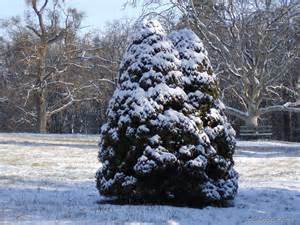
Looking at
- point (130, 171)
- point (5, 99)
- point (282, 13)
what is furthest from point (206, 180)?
point (5, 99)

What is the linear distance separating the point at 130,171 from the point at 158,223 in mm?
2160

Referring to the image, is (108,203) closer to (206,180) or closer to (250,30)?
(206,180)

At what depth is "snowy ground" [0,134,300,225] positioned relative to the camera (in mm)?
8438

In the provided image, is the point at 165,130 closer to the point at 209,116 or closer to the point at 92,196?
the point at 209,116

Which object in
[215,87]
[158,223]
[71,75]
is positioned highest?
[71,75]

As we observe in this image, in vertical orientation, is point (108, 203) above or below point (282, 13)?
below

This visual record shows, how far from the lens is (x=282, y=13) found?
31172mm

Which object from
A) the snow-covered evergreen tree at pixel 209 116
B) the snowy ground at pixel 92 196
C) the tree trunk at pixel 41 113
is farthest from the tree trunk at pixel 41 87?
the snow-covered evergreen tree at pixel 209 116

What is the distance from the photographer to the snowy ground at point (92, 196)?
844cm

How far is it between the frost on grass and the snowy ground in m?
0.47

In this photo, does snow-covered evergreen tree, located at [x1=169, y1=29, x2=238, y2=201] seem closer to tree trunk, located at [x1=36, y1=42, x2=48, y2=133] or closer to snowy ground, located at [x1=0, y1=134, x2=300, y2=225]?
snowy ground, located at [x1=0, y1=134, x2=300, y2=225]

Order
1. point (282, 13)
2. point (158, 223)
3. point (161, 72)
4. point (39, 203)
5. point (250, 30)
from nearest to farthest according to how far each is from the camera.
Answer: point (158, 223)
point (39, 203)
point (161, 72)
point (282, 13)
point (250, 30)

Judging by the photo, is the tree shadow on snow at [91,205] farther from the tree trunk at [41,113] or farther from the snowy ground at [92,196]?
the tree trunk at [41,113]

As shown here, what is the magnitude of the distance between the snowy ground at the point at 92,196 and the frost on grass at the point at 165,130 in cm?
47
